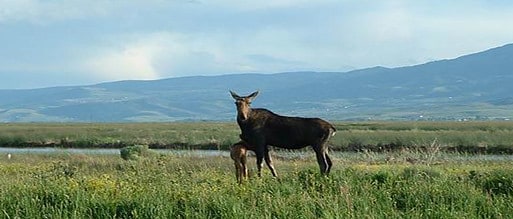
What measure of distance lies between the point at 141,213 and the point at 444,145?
119ft

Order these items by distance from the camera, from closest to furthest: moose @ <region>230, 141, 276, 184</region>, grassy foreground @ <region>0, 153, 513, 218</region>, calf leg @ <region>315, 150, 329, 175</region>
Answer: grassy foreground @ <region>0, 153, 513, 218</region> → moose @ <region>230, 141, 276, 184</region> → calf leg @ <region>315, 150, 329, 175</region>

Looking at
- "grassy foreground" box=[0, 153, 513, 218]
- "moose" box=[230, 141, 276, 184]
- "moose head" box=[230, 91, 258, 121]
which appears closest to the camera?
"grassy foreground" box=[0, 153, 513, 218]

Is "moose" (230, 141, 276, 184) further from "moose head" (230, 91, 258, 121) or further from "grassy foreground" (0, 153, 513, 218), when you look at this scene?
"grassy foreground" (0, 153, 513, 218)

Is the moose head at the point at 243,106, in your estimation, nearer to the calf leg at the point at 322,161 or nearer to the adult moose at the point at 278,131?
the adult moose at the point at 278,131

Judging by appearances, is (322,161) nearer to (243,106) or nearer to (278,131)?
(278,131)

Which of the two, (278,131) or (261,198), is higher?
(278,131)

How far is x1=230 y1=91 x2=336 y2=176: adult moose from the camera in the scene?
16812 mm

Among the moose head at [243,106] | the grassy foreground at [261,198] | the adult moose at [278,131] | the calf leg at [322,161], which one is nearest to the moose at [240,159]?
the adult moose at [278,131]

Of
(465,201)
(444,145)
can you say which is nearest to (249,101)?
(465,201)

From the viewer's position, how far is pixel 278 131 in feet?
55.9

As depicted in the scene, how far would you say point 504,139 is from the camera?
47.5 meters

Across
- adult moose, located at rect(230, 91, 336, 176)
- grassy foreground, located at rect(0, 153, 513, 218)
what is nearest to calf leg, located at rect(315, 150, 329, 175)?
adult moose, located at rect(230, 91, 336, 176)

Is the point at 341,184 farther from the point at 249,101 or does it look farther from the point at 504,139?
the point at 504,139

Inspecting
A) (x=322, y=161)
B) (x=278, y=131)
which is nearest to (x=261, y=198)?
(x=322, y=161)
